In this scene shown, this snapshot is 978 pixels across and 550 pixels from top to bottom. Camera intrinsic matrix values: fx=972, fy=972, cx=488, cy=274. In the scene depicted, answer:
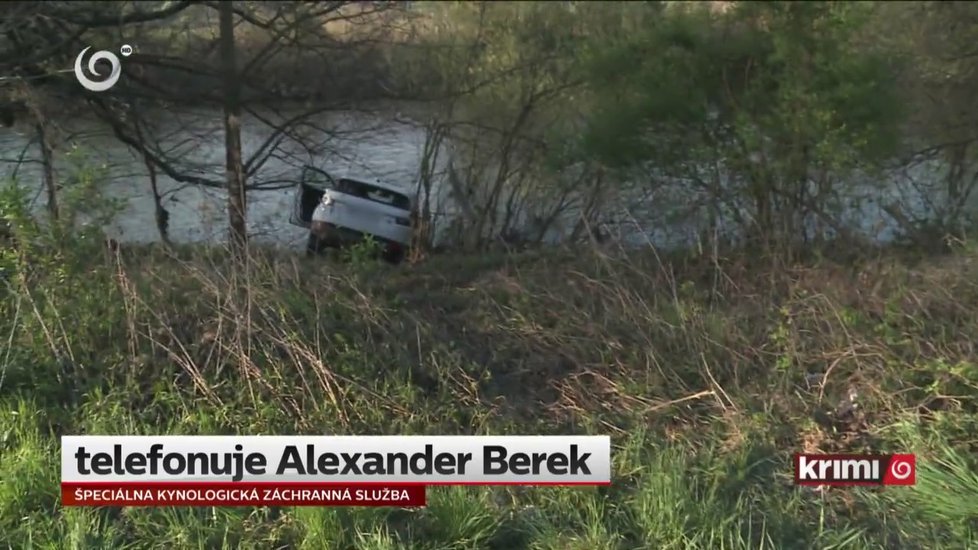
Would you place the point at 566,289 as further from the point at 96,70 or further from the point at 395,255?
the point at 96,70

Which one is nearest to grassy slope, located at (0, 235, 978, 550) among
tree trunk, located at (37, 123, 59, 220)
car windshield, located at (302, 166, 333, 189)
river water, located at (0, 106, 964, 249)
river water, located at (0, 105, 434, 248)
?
tree trunk, located at (37, 123, 59, 220)

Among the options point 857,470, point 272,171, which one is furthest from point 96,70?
point 857,470

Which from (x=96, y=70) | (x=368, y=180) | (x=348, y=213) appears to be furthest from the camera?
(x=368, y=180)

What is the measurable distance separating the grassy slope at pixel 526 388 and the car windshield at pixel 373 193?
13.0 ft

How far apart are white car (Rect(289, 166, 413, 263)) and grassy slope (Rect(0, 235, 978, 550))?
3288mm

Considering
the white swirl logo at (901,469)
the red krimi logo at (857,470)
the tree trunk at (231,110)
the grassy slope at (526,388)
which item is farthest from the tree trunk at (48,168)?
the white swirl logo at (901,469)

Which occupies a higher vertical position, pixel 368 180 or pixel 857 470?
pixel 368 180

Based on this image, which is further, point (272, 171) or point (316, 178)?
point (316, 178)

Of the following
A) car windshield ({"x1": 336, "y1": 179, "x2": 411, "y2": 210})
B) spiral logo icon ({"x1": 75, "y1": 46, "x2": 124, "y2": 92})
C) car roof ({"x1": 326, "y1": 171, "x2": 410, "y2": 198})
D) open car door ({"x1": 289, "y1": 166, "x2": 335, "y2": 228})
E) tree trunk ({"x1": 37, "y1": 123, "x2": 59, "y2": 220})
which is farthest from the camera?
car roof ({"x1": 326, "y1": 171, "x2": 410, "y2": 198})

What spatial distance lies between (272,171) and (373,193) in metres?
1.16

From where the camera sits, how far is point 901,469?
439cm

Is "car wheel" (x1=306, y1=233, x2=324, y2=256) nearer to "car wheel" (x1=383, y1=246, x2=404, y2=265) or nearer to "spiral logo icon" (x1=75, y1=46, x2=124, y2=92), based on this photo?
"car wheel" (x1=383, y1=246, x2=404, y2=265)

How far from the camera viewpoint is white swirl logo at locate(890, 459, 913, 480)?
4.36m

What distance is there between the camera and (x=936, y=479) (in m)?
4.23
